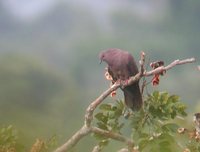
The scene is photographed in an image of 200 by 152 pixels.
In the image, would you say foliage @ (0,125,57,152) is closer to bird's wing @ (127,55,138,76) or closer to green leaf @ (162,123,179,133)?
green leaf @ (162,123,179,133)

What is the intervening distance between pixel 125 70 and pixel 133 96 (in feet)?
0.36

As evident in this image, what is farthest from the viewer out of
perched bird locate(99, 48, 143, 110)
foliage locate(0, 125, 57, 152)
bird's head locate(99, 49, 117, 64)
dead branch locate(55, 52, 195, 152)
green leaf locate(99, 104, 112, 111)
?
bird's head locate(99, 49, 117, 64)

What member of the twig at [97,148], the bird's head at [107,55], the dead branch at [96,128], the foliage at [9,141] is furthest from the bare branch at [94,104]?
the foliage at [9,141]

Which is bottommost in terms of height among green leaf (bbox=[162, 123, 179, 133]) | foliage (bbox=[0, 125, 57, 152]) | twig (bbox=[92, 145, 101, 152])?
foliage (bbox=[0, 125, 57, 152])

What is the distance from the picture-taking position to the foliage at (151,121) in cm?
181

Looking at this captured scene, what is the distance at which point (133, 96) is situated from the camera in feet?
6.90

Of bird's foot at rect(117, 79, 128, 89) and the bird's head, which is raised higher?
the bird's head

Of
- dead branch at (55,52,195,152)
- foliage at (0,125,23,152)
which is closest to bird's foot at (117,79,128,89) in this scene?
dead branch at (55,52,195,152)

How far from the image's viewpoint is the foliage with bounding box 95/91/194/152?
1.81m

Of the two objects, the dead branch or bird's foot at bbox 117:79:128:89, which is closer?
the dead branch

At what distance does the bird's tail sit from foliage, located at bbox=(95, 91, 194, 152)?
5 centimetres

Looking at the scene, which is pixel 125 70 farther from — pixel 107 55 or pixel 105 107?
pixel 105 107

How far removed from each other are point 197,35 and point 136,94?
9523 mm

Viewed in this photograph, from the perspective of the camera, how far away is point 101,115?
6.55 feet
